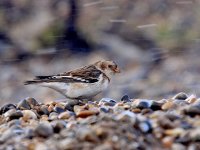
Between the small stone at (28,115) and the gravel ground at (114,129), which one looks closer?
the gravel ground at (114,129)

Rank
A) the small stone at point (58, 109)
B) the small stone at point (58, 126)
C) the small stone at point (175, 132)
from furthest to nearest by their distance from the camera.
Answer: the small stone at point (58, 109)
the small stone at point (58, 126)
the small stone at point (175, 132)

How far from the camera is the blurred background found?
13258mm

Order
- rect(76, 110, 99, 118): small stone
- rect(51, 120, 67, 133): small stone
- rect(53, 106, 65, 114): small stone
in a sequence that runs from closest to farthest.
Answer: rect(51, 120, 67, 133): small stone < rect(76, 110, 99, 118): small stone < rect(53, 106, 65, 114): small stone

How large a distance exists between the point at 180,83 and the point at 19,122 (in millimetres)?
4681

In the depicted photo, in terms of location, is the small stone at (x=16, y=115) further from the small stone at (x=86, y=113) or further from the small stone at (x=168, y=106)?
the small stone at (x=168, y=106)

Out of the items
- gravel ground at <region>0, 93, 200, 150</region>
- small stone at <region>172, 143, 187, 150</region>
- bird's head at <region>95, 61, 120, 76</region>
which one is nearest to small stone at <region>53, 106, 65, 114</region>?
gravel ground at <region>0, 93, 200, 150</region>

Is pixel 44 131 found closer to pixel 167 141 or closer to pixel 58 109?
pixel 167 141

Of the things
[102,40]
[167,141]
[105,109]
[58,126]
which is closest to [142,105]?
[105,109]

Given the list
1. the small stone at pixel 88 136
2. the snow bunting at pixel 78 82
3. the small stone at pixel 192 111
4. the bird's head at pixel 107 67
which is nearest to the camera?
the small stone at pixel 88 136

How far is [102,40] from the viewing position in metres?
14.3

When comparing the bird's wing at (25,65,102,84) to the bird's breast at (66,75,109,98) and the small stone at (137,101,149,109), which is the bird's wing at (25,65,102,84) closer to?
the bird's breast at (66,75,109,98)

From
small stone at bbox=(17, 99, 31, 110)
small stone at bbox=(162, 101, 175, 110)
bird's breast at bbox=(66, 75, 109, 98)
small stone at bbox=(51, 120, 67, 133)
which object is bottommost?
bird's breast at bbox=(66, 75, 109, 98)

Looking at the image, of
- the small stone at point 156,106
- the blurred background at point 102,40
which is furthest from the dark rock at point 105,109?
the blurred background at point 102,40

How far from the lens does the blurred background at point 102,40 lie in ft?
43.5
